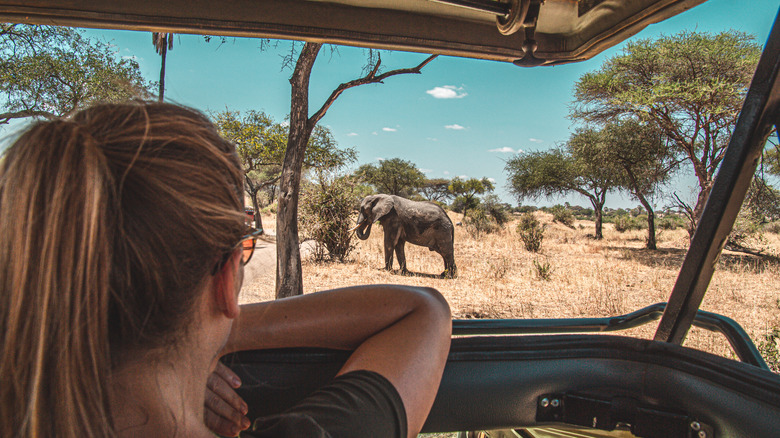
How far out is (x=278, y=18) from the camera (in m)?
1.16

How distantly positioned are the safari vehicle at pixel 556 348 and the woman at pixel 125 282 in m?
0.41

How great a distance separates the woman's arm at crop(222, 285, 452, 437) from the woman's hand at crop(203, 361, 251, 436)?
68 millimetres

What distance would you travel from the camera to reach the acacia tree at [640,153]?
1232 centimetres

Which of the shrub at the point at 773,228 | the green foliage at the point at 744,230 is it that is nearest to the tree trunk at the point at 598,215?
the green foliage at the point at 744,230

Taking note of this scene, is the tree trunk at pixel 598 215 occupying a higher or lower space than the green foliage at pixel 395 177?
lower

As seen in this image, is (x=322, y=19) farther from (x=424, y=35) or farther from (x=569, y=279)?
(x=569, y=279)

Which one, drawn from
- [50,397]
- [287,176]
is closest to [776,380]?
[50,397]

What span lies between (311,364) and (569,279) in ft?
25.8

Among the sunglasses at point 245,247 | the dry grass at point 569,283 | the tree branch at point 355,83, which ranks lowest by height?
the dry grass at point 569,283

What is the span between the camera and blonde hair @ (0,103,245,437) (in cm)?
45

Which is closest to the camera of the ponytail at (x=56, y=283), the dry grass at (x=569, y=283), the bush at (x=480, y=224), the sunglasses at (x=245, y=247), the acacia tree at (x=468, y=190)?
the ponytail at (x=56, y=283)

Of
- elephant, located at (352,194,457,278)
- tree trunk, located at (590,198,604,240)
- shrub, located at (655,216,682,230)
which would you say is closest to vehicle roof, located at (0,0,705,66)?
elephant, located at (352,194,457,278)

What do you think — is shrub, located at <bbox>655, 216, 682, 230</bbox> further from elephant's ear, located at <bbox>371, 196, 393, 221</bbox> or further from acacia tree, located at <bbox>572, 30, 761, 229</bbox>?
elephant's ear, located at <bbox>371, 196, 393, 221</bbox>

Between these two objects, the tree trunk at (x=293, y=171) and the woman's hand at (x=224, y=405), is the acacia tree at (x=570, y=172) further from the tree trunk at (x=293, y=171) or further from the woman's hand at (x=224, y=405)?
the woman's hand at (x=224, y=405)
